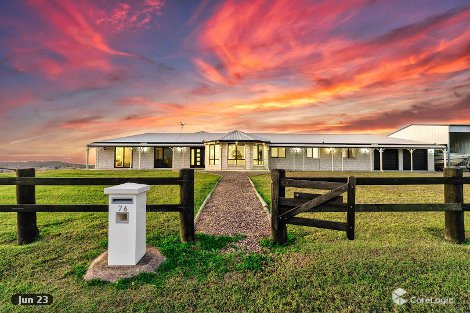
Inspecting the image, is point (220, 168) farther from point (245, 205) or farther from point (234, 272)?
point (234, 272)

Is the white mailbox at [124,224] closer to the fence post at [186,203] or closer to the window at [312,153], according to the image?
the fence post at [186,203]

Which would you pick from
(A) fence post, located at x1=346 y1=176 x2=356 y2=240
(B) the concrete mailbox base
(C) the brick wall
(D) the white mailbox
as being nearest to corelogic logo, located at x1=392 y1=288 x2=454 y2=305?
(A) fence post, located at x1=346 y1=176 x2=356 y2=240

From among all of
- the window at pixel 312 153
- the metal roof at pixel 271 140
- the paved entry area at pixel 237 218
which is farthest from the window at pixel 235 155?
the paved entry area at pixel 237 218

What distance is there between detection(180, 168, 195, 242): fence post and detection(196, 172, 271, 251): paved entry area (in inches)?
42.5

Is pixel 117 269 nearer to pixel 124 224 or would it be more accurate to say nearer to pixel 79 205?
pixel 124 224

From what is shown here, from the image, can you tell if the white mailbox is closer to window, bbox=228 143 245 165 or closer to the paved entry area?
the paved entry area

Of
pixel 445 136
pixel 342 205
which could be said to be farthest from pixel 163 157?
pixel 445 136

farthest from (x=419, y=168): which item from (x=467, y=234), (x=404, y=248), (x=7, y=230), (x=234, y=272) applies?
(x=7, y=230)

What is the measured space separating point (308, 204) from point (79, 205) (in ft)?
15.1

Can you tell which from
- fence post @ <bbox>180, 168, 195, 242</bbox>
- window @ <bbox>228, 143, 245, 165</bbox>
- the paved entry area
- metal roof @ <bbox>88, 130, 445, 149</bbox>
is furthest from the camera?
metal roof @ <bbox>88, 130, 445, 149</bbox>

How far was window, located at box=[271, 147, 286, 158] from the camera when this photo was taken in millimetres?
31844

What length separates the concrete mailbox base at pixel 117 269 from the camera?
4145 mm

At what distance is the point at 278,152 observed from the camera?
31922mm

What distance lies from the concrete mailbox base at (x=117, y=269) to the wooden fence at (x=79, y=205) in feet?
3.14
